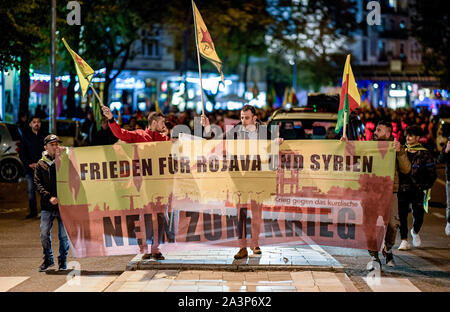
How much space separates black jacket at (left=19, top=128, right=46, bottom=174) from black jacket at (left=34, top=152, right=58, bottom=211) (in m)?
4.68

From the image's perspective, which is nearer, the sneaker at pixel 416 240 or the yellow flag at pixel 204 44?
the yellow flag at pixel 204 44

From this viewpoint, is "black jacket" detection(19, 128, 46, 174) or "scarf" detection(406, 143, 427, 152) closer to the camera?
"scarf" detection(406, 143, 427, 152)

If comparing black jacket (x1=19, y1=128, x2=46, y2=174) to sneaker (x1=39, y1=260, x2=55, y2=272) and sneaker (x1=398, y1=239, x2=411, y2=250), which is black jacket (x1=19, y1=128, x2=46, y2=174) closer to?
sneaker (x1=39, y1=260, x2=55, y2=272)

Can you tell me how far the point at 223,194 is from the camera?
908 centimetres

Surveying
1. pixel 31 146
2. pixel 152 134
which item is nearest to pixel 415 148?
pixel 152 134

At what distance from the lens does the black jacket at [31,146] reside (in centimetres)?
1359

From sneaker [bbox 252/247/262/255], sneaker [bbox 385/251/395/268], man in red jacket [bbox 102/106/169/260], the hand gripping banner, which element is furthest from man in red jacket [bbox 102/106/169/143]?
sneaker [bbox 385/251/395/268]

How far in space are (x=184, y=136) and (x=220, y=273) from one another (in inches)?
70.4

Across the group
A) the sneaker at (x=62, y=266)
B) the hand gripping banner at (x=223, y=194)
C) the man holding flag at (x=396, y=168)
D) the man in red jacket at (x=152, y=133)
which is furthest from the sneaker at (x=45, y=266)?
the man holding flag at (x=396, y=168)

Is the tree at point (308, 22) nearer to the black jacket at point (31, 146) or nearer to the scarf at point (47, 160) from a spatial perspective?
the black jacket at point (31, 146)

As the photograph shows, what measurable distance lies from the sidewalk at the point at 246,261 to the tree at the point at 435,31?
29.5 meters

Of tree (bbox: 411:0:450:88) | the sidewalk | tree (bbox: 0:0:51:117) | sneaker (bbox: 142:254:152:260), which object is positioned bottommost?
the sidewalk

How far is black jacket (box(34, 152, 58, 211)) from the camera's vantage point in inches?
351

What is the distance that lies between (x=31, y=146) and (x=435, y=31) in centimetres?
2884
